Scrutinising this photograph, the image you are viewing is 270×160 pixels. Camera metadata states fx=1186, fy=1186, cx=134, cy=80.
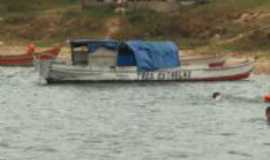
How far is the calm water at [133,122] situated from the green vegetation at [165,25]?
13.4 m

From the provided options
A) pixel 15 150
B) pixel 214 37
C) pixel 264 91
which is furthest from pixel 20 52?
pixel 15 150

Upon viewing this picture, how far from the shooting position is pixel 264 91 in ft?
217

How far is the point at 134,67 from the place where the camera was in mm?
72000

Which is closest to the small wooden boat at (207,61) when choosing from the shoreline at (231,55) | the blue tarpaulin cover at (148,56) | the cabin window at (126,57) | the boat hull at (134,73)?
the boat hull at (134,73)

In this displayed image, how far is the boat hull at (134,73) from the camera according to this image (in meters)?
70.8

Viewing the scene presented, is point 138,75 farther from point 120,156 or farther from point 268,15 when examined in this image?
point 120,156

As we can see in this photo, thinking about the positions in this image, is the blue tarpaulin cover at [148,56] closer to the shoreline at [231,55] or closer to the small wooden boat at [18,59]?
the shoreline at [231,55]

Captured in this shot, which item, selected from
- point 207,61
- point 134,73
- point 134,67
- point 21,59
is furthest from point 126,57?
point 21,59

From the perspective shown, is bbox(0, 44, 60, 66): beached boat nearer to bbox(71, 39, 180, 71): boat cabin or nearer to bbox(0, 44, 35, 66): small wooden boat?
bbox(0, 44, 35, 66): small wooden boat

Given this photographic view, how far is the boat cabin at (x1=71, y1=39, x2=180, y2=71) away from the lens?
7225 centimetres

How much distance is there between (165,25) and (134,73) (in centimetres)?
2229

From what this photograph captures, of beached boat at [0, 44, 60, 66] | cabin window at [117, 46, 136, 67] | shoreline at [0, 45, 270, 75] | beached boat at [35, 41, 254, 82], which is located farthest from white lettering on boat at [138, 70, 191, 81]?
beached boat at [0, 44, 60, 66]

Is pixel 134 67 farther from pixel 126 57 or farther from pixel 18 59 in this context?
pixel 18 59

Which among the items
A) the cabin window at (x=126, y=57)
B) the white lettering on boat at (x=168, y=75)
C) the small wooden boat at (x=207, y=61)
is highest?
the cabin window at (x=126, y=57)
